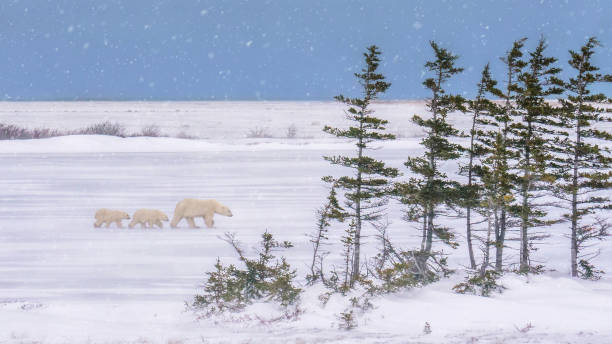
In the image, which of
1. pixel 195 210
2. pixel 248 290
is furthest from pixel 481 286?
pixel 195 210

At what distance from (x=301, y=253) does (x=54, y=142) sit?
36.0 metres

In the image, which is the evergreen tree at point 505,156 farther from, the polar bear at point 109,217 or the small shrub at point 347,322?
the polar bear at point 109,217

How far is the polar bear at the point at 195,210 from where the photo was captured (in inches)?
750

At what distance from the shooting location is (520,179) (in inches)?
588

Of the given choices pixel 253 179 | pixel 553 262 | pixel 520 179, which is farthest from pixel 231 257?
pixel 253 179

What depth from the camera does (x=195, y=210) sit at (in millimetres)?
19125

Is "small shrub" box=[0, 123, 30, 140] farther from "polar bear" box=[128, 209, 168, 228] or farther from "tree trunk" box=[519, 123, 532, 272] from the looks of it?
"tree trunk" box=[519, 123, 532, 272]

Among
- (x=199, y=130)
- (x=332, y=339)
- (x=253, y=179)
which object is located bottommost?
(x=332, y=339)

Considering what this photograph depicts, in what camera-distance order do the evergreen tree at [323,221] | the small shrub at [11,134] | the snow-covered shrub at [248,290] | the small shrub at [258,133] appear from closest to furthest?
the snow-covered shrub at [248,290]
the evergreen tree at [323,221]
the small shrub at [11,134]
the small shrub at [258,133]

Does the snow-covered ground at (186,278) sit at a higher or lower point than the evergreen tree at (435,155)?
lower

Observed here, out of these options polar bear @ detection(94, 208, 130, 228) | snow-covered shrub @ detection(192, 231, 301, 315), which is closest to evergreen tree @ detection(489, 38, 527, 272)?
snow-covered shrub @ detection(192, 231, 301, 315)

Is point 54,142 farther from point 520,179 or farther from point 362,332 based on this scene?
point 362,332

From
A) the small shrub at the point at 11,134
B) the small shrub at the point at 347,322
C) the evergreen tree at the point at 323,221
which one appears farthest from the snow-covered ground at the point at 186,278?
the small shrub at the point at 11,134

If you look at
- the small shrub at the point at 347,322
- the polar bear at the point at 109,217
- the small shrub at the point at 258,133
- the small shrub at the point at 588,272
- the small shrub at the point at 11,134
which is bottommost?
the small shrub at the point at 347,322
